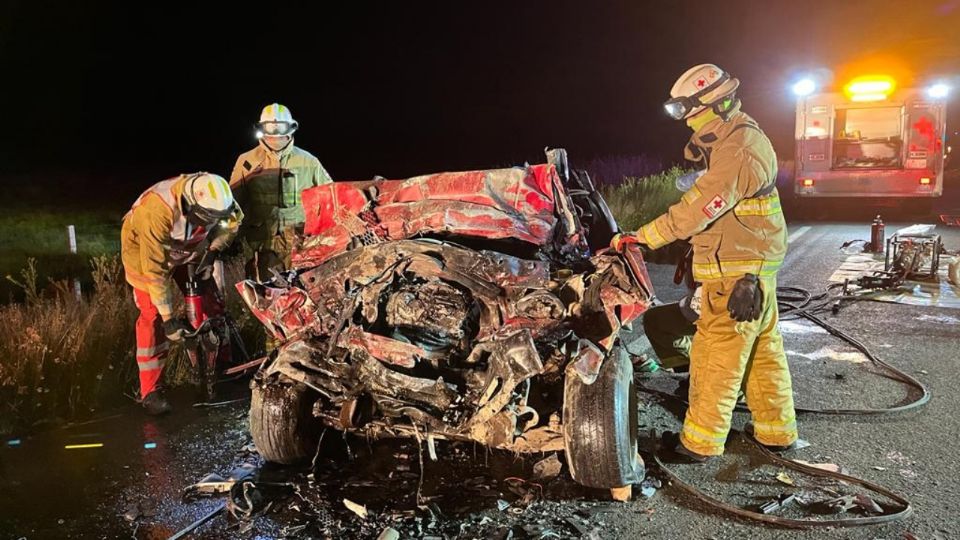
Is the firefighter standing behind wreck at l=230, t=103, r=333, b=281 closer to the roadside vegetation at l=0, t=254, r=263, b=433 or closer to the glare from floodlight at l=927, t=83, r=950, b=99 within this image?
the roadside vegetation at l=0, t=254, r=263, b=433

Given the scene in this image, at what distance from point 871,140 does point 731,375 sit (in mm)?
13018

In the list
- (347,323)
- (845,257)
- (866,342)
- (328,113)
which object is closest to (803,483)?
(347,323)

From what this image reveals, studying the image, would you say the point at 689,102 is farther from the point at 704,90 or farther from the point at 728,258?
the point at 728,258

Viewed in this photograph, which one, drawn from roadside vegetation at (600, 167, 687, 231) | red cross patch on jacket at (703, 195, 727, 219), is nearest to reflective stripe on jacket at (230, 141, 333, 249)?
red cross patch on jacket at (703, 195, 727, 219)

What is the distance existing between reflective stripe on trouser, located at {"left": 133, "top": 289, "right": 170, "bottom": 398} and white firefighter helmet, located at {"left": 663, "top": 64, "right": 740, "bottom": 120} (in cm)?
377

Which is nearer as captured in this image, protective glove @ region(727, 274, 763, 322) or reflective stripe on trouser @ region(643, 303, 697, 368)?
protective glove @ region(727, 274, 763, 322)

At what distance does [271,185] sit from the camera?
6414 mm

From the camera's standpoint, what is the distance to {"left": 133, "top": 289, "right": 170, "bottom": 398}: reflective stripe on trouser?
5.28m

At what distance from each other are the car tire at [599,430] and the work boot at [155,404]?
3024 millimetres

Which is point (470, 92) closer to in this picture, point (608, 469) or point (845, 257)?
point (845, 257)

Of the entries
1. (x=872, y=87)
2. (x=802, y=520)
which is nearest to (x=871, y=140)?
(x=872, y=87)

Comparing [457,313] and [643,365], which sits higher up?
[457,313]

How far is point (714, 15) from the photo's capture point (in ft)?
174

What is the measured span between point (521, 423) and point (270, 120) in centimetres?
379
